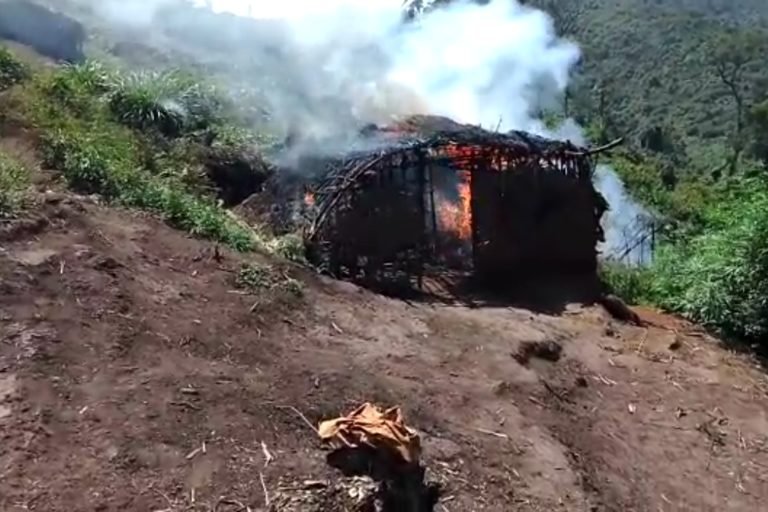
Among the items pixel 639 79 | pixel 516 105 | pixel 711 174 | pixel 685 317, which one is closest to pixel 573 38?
pixel 639 79

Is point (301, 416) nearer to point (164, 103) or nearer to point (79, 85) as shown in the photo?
point (164, 103)

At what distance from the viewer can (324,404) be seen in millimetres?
6539

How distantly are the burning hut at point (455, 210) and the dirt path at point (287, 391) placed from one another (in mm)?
874

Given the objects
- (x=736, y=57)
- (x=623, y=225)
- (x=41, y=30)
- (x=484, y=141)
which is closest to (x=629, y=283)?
(x=484, y=141)

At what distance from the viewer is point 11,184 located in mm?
8023

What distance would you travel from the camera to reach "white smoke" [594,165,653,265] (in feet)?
50.0

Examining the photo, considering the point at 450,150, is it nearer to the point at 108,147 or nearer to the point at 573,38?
the point at 108,147

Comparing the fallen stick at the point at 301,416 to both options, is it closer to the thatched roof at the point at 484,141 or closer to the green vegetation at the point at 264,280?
the green vegetation at the point at 264,280

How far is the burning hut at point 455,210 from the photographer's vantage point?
32.3 feet

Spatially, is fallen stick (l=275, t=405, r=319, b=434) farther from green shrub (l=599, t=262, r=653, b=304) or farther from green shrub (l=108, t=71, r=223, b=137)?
green shrub (l=108, t=71, r=223, b=137)

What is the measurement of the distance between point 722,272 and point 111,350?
686 centimetres

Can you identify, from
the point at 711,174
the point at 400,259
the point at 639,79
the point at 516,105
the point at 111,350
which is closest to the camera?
the point at 111,350

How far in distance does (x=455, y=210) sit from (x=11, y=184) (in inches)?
185

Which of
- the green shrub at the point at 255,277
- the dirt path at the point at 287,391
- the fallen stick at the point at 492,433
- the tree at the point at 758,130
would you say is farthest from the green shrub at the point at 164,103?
the tree at the point at 758,130
